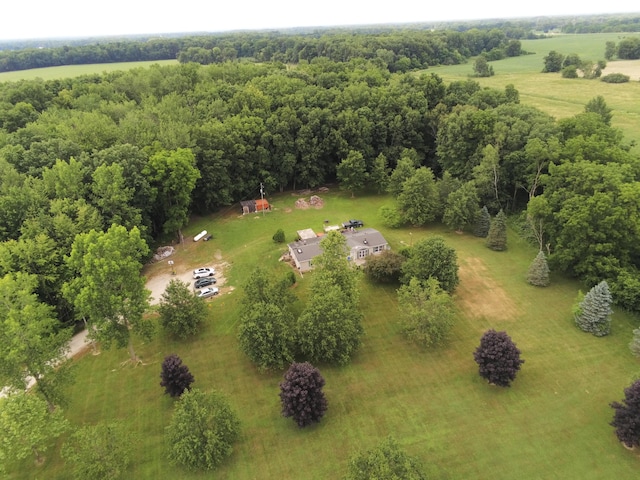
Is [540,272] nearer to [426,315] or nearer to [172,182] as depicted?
[426,315]

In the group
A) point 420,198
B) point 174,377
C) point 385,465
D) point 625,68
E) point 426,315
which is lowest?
point 174,377

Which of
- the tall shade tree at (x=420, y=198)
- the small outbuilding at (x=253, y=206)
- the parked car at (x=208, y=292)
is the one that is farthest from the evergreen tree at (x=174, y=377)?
the tall shade tree at (x=420, y=198)

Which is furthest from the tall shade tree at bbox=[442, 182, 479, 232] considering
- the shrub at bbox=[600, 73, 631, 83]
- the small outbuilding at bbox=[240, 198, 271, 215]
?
the shrub at bbox=[600, 73, 631, 83]

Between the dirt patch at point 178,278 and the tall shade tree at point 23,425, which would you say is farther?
the dirt patch at point 178,278

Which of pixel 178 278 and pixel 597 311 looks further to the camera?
pixel 178 278

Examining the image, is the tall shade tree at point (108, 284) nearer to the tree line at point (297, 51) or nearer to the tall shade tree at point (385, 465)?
the tall shade tree at point (385, 465)

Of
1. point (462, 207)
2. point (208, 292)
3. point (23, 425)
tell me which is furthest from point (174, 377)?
point (462, 207)
